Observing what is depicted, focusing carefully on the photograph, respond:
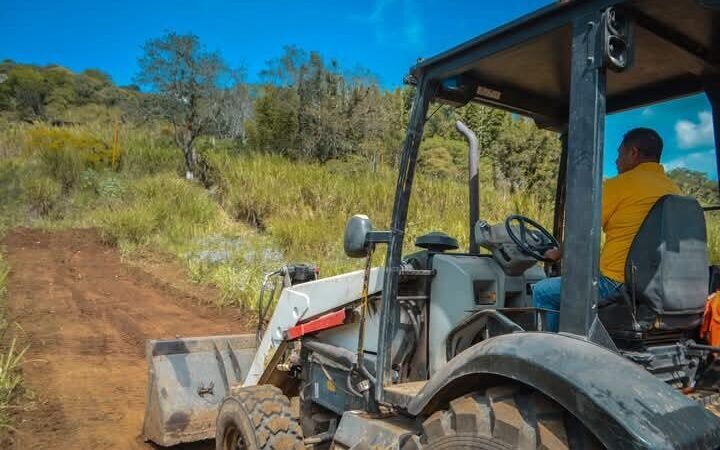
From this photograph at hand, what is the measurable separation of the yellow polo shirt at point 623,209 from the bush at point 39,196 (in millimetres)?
15461

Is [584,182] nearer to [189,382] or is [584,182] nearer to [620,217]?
[620,217]

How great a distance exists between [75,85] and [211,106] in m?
30.7

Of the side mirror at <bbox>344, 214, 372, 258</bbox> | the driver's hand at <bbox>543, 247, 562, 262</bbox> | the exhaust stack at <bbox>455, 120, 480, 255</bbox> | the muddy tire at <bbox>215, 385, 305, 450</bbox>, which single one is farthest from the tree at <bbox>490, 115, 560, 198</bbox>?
the side mirror at <bbox>344, 214, 372, 258</bbox>

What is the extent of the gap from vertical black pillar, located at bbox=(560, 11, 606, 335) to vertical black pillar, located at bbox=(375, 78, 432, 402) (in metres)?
0.81

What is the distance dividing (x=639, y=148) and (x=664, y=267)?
636 millimetres

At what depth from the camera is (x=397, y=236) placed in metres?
2.61

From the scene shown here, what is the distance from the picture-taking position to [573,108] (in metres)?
1.91

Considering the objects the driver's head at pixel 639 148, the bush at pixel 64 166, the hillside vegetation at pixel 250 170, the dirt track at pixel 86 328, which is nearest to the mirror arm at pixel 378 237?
the driver's head at pixel 639 148

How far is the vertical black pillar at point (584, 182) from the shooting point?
1.81m

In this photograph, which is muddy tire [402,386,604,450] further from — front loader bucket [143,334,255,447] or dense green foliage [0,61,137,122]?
dense green foliage [0,61,137,122]

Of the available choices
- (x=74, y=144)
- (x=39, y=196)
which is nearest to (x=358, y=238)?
(x=39, y=196)

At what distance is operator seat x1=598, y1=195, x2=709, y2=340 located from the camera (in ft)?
6.73

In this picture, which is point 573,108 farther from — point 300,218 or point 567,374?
point 300,218

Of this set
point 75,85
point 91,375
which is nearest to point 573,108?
point 91,375
